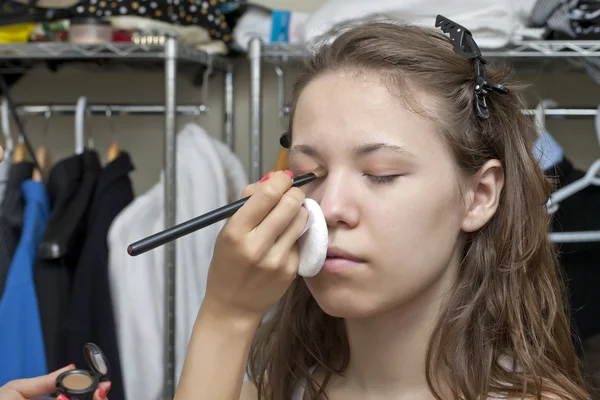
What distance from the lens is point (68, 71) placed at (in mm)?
2117

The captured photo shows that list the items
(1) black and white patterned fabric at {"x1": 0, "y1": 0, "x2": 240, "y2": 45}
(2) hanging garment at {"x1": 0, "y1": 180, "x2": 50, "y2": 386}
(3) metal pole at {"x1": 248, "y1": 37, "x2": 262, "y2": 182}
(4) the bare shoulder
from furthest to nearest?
(1) black and white patterned fabric at {"x1": 0, "y1": 0, "x2": 240, "y2": 45}
(3) metal pole at {"x1": 248, "y1": 37, "x2": 262, "y2": 182}
(2) hanging garment at {"x1": 0, "y1": 180, "x2": 50, "y2": 386}
(4) the bare shoulder

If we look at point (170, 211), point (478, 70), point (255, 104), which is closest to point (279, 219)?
point (478, 70)

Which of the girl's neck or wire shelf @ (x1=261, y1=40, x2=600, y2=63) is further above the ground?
wire shelf @ (x1=261, y1=40, x2=600, y2=63)

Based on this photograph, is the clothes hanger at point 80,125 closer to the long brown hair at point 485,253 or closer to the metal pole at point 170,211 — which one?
the metal pole at point 170,211

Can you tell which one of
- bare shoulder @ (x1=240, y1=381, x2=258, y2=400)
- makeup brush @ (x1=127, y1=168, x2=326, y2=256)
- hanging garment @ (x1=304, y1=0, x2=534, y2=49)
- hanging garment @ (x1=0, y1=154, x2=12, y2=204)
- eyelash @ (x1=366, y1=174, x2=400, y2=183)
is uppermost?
hanging garment @ (x1=304, y1=0, x2=534, y2=49)

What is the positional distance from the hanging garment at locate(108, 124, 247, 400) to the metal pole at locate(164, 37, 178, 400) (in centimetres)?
2

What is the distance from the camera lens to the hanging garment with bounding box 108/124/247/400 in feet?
5.03

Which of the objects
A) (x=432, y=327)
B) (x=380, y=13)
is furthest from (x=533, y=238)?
(x=380, y=13)

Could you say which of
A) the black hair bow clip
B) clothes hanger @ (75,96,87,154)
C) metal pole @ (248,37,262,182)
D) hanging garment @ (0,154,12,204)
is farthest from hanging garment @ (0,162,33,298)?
the black hair bow clip

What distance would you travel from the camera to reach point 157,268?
1.61m

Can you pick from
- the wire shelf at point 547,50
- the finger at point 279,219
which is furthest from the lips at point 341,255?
the wire shelf at point 547,50

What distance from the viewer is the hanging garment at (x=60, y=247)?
1492 millimetres

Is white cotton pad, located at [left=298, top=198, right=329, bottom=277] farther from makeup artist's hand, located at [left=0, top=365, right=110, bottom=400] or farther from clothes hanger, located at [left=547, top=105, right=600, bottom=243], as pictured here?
clothes hanger, located at [left=547, top=105, right=600, bottom=243]

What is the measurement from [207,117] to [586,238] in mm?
1085
